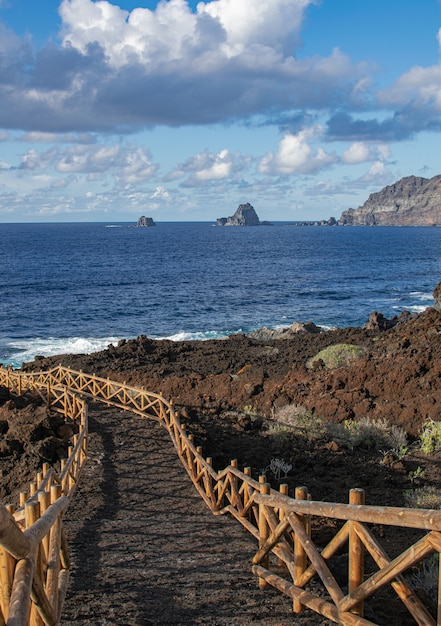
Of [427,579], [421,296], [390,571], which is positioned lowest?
[421,296]

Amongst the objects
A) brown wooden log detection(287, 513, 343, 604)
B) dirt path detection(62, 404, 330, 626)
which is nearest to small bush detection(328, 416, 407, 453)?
dirt path detection(62, 404, 330, 626)

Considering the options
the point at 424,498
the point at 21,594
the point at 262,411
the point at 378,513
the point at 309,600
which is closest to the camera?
the point at 21,594

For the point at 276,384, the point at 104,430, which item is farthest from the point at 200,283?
the point at 104,430

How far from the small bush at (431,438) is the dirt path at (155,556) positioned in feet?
18.6

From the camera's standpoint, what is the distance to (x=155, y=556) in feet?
26.6

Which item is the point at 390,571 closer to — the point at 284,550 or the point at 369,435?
the point at 284,550

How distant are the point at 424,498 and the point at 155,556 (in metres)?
5.28

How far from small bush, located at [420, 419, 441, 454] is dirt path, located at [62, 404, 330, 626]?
5674 millimetres

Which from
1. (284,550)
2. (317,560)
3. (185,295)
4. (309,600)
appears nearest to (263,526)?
(284,550)

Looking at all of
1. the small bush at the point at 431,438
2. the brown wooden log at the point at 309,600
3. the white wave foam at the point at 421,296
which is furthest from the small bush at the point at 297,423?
the white wave foam at the point at 421,296

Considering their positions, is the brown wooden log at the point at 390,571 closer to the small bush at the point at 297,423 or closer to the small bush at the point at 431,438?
the small bush at the point at 431,438

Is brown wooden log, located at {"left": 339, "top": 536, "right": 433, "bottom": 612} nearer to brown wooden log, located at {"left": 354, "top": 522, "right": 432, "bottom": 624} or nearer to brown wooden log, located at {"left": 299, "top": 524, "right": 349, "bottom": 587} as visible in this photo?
brown wooden log, located at {"left": 354, "top": 522, "right": 432, "bottom": 624}

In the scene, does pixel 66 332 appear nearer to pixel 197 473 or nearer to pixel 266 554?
pixel 197 473

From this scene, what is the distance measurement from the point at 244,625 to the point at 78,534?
153 inches
